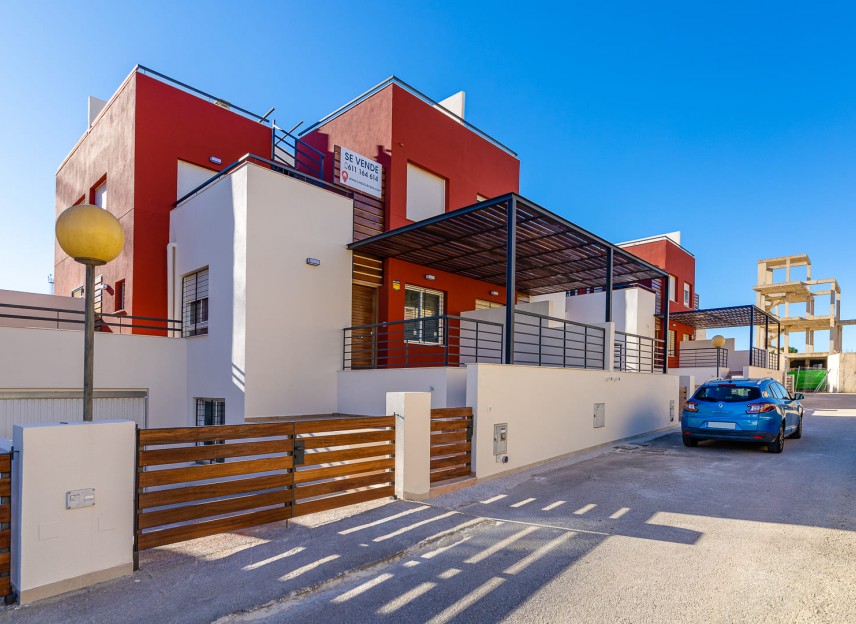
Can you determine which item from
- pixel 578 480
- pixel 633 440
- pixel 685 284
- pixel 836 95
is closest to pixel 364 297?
pixel 578 480

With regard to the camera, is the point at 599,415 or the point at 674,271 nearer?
the point at 599,415

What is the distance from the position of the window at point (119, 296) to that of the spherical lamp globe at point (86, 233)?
9183 millimetres

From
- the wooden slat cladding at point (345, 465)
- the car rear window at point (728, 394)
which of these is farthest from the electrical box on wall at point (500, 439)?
the car rear window at point (728, 394)

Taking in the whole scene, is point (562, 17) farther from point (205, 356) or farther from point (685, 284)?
point (685, 284)

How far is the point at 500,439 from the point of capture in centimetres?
765

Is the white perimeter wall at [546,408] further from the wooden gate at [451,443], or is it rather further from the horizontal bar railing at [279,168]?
the horizontal bar railing at [279,168]

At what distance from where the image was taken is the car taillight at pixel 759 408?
925 cm

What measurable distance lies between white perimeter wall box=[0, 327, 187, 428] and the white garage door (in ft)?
0.56

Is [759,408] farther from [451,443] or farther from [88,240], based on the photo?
[88,240]

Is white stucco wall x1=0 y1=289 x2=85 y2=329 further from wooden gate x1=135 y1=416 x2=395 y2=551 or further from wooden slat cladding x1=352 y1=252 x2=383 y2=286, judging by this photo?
wooden gate x1=135 y1=416 x2=395 y2=551

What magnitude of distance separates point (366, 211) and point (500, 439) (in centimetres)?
645

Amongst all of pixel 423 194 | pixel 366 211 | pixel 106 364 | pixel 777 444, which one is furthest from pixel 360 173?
pixel 777 444

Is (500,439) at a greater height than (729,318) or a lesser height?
lesser

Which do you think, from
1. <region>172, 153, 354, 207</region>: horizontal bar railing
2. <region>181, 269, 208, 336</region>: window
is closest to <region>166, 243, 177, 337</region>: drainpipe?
<region>181, 269, 208, 336</region>: window
